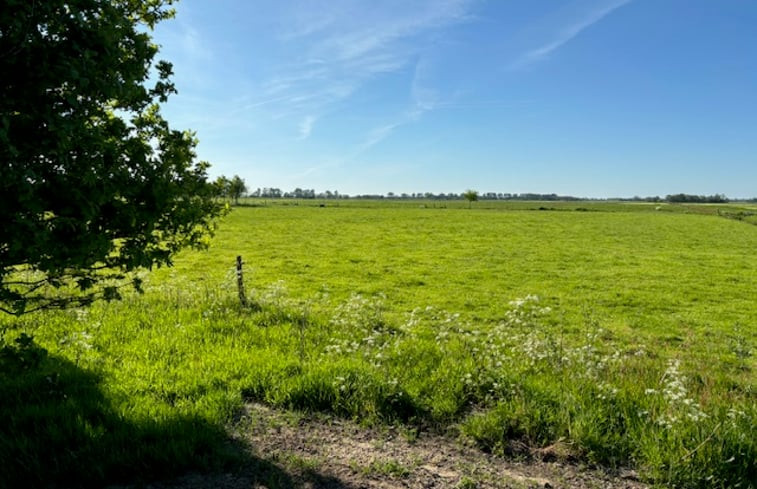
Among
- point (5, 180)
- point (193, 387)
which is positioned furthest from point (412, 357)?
point (5, 180)

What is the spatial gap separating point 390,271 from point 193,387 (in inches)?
707

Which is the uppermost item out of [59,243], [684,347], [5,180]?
[5,180]

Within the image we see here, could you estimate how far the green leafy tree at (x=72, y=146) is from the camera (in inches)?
131

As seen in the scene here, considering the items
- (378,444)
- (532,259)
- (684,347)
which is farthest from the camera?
(532,259)

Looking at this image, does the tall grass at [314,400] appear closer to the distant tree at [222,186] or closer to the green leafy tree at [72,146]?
the green leafy tree at [72,146]

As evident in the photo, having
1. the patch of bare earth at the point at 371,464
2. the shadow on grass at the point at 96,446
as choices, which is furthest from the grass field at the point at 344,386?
the patch of bare earth at the point at 371,464

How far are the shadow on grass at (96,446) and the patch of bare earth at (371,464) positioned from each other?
0.25 feet

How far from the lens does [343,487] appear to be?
162 inches

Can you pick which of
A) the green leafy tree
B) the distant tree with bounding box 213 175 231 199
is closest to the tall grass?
the green leafy tree

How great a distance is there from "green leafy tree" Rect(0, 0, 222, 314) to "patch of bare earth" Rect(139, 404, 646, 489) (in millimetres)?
→ 2255

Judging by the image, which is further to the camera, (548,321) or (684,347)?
(548,321)

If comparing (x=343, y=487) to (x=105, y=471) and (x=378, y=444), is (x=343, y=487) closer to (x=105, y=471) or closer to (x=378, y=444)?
(x=378, y=444)

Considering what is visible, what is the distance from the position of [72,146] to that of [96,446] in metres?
2.96

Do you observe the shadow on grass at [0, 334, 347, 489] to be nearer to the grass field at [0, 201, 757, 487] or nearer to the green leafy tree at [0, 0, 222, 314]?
the grass field at [0, 201, 757, 487]
